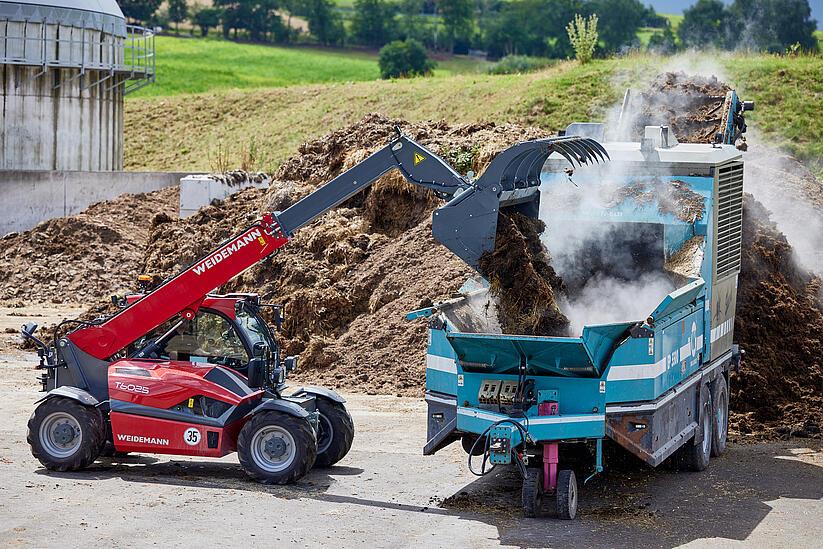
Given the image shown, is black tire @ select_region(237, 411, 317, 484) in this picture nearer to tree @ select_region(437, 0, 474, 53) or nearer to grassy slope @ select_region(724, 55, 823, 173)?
grassy slope @ select_region(724, 55, 823, 173)

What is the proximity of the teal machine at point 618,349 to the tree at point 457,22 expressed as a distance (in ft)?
328

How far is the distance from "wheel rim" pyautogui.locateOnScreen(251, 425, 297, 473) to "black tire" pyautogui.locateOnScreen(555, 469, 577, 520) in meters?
2.68

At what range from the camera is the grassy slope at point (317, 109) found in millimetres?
41281

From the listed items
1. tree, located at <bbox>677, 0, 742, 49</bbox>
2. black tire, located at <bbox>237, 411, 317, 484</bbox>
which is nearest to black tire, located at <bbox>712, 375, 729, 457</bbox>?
black tire, located at <bbox>237, 411, 317, 484</bbox>

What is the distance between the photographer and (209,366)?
1262 centimetres

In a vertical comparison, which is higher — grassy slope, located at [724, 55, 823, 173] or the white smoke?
grassy slope, located at [724, 55, 823, 173]

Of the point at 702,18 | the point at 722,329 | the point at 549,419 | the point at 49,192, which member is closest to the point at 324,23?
the point at 702,18

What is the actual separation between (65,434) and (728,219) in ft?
25.7

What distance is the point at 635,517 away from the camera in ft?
37.3

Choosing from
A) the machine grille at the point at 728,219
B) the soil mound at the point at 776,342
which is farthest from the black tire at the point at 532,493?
the soil mound at the point at 776,342

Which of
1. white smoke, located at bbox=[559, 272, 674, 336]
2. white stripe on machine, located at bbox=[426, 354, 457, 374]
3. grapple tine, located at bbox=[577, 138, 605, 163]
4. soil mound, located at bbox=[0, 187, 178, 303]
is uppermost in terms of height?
grapple tine, located at bbox=[577, 138, 605, 163]

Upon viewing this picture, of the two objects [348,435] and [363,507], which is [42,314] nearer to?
[348,435]

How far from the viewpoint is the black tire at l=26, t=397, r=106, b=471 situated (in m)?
12.5

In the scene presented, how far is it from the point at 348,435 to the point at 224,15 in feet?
321
